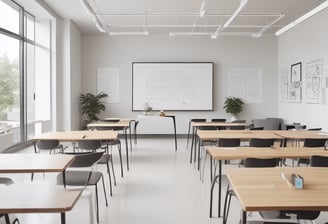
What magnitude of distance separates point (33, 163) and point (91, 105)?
24.9ft

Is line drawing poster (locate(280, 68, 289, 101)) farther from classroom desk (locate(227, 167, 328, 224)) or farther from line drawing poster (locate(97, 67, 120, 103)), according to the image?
classroom desk (locate(227, 167, 328, 224))

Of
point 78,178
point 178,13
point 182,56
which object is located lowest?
point 78,178

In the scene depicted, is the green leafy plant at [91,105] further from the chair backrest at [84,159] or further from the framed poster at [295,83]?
the chair backrest at [84,159]

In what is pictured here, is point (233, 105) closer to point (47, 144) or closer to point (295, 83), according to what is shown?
point (295, 83)

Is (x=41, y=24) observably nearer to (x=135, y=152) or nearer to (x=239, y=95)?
(x=135, y=152)

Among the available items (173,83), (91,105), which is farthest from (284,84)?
(91,105)

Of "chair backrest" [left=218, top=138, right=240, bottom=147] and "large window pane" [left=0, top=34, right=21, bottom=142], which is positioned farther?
"large window pane" [left=0, top=34, right=21, bottom=142]

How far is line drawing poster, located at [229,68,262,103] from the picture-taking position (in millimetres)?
11008

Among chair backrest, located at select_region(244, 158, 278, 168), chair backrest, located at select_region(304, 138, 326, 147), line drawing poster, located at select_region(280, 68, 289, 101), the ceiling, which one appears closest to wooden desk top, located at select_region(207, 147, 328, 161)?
chair backrest, located at select_region(244, 158, 278, 168)

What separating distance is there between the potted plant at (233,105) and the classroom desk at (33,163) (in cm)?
805

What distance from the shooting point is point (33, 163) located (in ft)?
9.63

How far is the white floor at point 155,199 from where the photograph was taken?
3553mm

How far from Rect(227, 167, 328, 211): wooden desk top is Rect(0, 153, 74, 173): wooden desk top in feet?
4.68

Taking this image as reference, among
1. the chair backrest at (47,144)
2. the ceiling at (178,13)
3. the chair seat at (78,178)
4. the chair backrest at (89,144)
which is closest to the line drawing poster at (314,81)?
the ceiling at (178,13)
